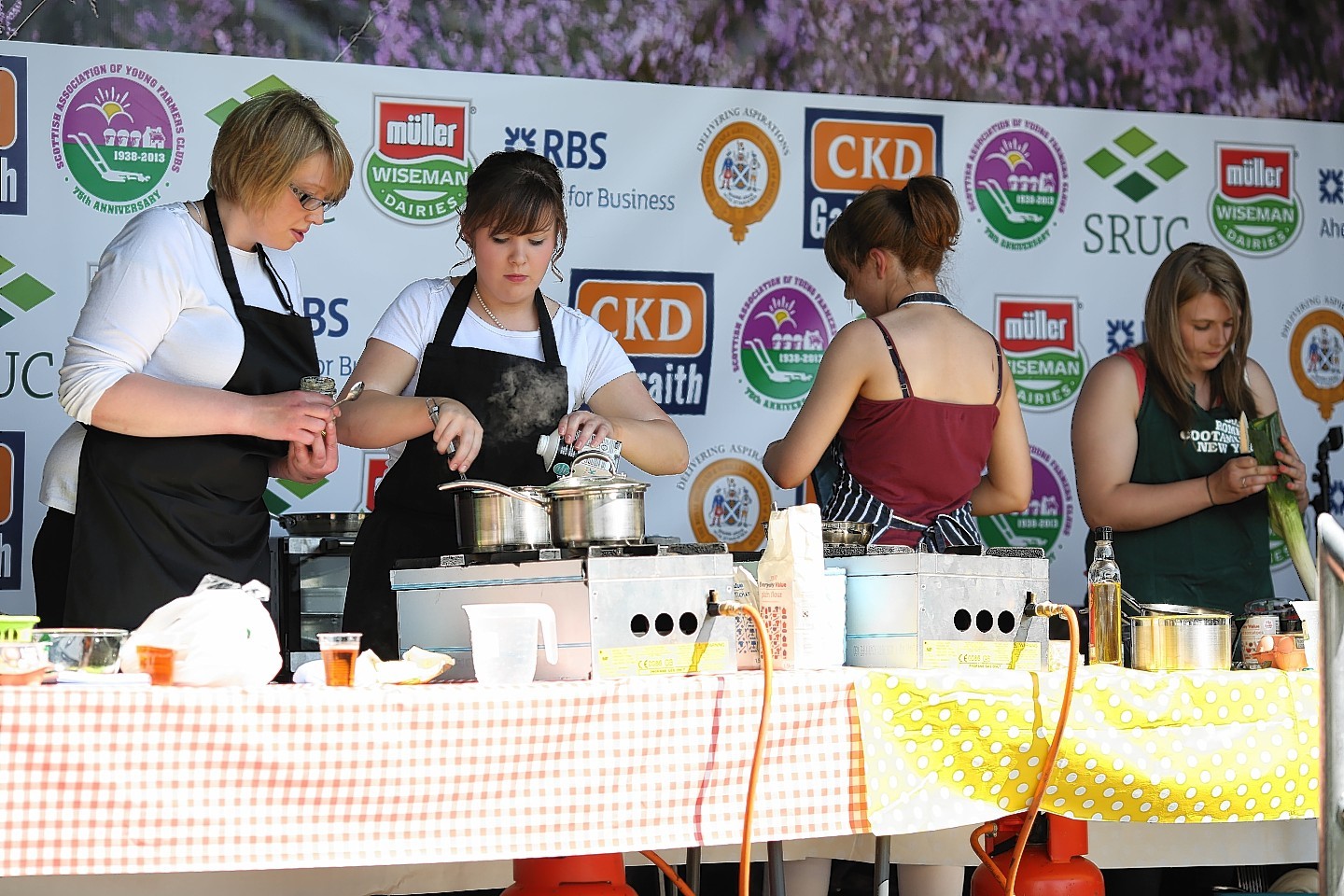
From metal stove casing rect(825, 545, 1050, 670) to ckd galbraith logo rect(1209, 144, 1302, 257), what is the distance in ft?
8.47

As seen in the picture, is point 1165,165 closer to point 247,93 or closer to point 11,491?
point 247,93

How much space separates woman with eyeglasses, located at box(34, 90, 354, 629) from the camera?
2691 mm

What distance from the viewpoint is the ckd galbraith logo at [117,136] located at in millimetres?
4098

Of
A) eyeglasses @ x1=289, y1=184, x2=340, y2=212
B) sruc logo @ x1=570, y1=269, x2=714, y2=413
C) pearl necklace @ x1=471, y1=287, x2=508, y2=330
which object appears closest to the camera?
eyeglasses @ x1=289, y1=184, x2=340, y2=212

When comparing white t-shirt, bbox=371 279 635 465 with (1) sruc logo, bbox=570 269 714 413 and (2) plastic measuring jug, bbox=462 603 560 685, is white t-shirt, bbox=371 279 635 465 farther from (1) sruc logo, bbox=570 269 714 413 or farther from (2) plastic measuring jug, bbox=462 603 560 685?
(1) sruc logo, bbox=570 269 714 413

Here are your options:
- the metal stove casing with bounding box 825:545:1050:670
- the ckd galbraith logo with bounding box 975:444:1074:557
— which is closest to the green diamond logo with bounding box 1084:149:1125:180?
the ckd galbraith logo with bounding box 975:444:1074:557

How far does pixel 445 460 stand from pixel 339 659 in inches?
34.8

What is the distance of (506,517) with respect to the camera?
254cm

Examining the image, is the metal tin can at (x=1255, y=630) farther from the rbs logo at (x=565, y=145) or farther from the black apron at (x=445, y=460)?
the rbs logo at (x=565, y=145)

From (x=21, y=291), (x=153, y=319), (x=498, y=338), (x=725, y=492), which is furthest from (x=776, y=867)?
(x=21, y=291)

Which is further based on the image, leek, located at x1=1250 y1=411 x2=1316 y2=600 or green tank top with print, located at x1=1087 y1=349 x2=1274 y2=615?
green tank top with print, located at x1=1087 y1=349 x2=1274 y2=615

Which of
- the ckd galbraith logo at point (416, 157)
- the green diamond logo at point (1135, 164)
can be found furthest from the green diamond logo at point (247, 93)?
the green diamond logo at point (1135, 164)

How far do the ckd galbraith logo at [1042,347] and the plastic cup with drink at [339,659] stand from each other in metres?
2.87

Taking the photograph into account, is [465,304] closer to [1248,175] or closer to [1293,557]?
[1293,557]
